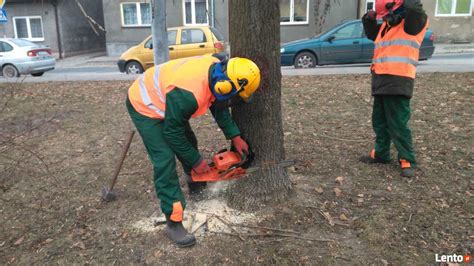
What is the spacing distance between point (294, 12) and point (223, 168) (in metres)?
17.3

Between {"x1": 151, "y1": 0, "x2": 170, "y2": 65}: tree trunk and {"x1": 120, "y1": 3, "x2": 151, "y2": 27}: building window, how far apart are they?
47.8 ft

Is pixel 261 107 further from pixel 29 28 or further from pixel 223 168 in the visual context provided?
pixel 29 28

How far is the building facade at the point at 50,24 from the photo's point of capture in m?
20.7

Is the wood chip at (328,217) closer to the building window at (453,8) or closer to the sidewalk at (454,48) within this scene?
the sidewalk at (454,48)

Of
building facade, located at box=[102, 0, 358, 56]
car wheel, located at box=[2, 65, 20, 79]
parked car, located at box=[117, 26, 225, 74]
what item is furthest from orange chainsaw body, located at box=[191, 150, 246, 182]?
building facade, located at box=[102, 0, 358, 56]

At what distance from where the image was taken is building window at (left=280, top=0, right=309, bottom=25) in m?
18.6

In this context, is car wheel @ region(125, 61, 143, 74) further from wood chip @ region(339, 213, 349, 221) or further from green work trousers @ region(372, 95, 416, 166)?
wood chip @ region(339, 213, 349, 221)

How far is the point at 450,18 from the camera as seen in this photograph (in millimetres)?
18141

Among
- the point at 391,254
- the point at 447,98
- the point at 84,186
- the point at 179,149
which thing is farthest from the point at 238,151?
the point at 447,98

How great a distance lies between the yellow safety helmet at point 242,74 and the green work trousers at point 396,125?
1.66 metres

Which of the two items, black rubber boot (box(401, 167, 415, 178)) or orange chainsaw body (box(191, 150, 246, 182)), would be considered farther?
black rubber boot (box(401, 167, 415, 178))

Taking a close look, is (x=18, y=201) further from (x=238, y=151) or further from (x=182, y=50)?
(x=182, y=50)
